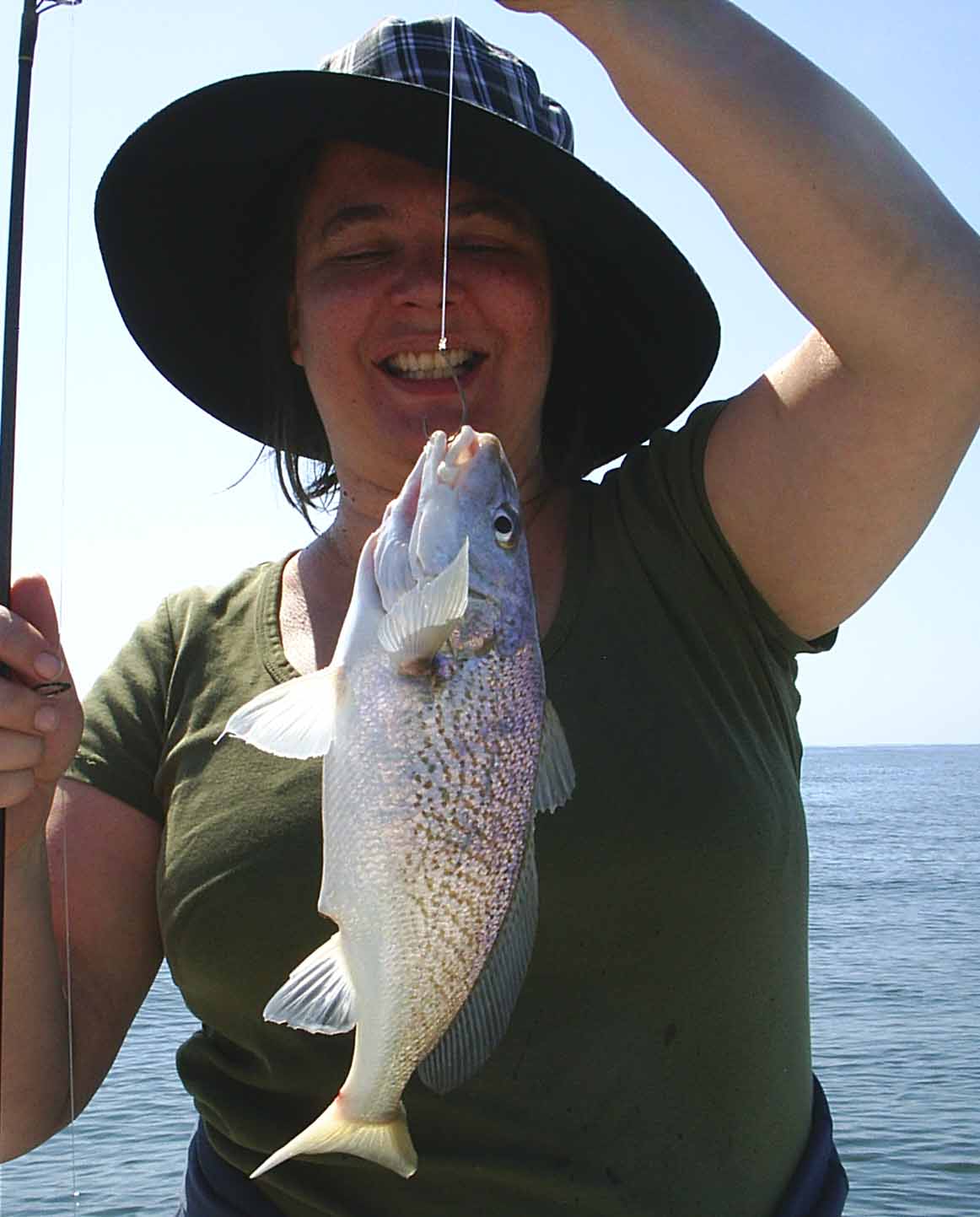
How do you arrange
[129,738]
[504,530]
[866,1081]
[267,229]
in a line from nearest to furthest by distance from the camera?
[504,530]
[129,738]
[267,229]
[866,1081]

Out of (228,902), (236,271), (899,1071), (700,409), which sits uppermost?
(236,271)

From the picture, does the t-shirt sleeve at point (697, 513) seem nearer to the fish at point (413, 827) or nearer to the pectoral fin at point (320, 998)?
the fish at point (413, 827)

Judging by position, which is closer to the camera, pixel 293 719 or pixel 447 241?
pixel 293 719

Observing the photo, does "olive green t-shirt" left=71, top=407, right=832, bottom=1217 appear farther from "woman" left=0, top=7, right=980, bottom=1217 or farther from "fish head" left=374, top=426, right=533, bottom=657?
"fish head" left=374, top=426, right=533, bottom=657

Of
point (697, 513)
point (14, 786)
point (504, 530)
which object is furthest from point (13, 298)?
point (697, 513)

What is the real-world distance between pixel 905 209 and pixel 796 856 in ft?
3.71

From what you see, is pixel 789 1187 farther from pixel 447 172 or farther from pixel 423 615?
pixel 447 172

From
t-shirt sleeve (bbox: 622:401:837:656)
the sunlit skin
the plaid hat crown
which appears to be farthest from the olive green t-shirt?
the plaid hat crown

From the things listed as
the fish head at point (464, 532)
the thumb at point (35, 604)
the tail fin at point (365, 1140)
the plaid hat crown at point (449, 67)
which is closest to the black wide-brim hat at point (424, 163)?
the plaid hat crown at point (449, 67)

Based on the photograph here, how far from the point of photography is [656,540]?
2.69 meters

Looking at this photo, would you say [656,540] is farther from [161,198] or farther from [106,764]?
[161,198]

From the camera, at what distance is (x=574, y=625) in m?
2.60

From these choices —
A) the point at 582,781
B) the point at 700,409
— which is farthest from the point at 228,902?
the point at 700,409

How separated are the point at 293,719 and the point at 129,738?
2.88ft
